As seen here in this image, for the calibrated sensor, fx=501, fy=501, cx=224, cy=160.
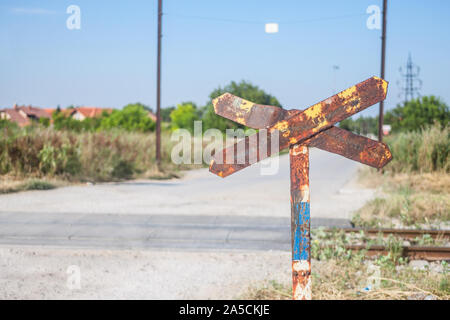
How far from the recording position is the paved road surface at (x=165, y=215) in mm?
7684

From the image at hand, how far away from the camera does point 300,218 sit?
2.42 m

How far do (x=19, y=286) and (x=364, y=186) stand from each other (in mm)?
12031

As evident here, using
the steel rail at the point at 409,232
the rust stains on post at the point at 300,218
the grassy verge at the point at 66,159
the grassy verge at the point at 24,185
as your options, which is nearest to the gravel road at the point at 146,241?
the grassy verge at the point at 24,185

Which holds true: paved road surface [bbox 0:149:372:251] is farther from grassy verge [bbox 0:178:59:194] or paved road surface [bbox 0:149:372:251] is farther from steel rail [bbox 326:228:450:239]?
steel rail [bbox 326:228:450:239]

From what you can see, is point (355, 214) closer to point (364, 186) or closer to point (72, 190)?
point (364, 186)

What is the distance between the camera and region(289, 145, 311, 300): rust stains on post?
238 cm

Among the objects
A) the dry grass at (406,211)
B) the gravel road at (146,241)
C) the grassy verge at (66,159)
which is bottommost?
the gravel road at (146,241)

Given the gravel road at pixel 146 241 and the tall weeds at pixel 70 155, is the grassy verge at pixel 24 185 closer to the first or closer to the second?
the gravel road at pixel 146 241

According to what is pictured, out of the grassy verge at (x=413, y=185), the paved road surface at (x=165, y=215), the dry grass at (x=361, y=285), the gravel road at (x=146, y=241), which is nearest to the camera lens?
the dry grass at (x=361, y=285)

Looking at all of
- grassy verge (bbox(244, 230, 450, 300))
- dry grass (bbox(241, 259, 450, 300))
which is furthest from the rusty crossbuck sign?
dry grass (bbox(241, 259, 450, 300))

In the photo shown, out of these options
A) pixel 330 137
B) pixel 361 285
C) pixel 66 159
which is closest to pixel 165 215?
pixel 361 285

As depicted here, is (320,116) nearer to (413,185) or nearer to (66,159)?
(413,185)

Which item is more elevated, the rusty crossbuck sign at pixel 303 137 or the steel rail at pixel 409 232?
the rusty crossbuck sign at pixel 303 137
